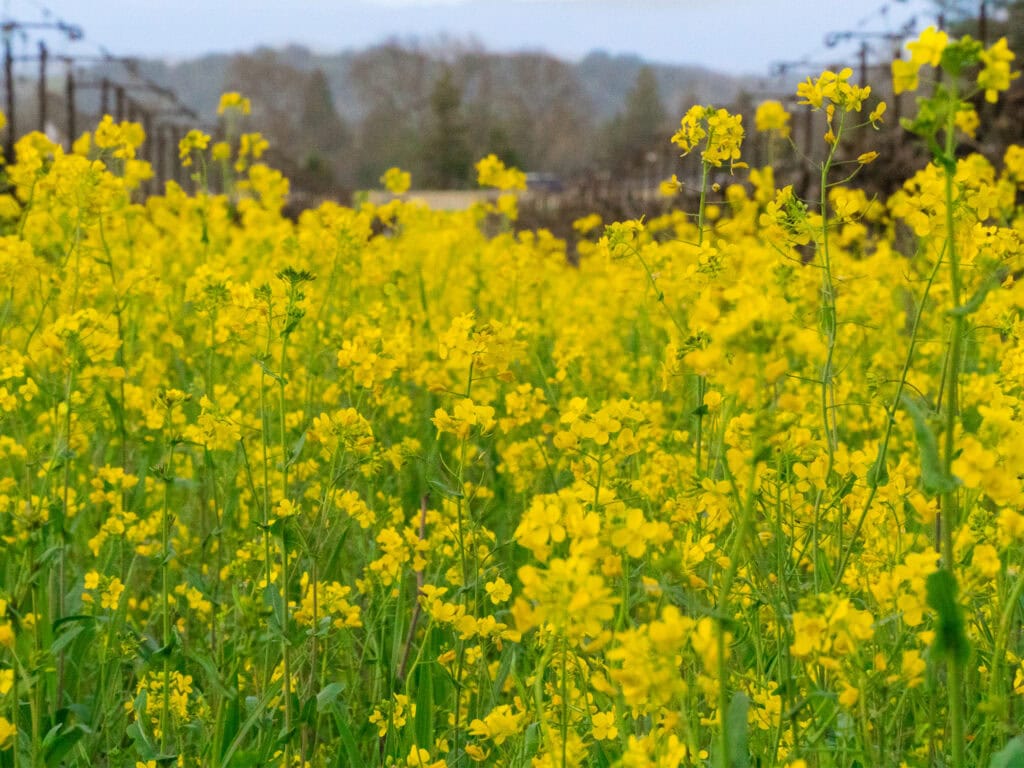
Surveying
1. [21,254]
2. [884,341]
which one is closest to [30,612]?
[21,254]

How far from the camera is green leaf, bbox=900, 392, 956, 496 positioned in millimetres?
1196

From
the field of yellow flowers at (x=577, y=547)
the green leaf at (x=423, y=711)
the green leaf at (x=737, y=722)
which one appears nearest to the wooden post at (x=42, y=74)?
the field of yellow flowers at (x=577, y=547)

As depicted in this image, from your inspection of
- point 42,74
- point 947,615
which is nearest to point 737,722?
point 947,615

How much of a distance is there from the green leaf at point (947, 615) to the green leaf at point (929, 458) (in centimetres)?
9

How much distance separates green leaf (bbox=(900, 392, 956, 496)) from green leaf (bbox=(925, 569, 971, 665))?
87 mm

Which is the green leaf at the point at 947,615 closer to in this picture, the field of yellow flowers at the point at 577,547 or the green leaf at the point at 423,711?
the field of yellow flowers at the point at 577,547

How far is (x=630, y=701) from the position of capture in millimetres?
1156

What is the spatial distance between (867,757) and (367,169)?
5379 cm

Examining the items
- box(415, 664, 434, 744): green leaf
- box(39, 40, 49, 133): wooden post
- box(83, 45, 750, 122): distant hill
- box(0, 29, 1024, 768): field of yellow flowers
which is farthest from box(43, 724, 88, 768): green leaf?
box(83, 45, 750, 122): distant hill

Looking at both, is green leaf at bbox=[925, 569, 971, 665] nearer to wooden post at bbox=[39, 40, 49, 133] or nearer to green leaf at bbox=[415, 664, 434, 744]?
green leaf at bbox=[415, 664, 434, 744]

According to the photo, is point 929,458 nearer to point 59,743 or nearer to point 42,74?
point 59,743

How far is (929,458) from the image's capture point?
1.22 meters

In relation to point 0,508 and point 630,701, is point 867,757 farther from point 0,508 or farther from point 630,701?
point 0,508

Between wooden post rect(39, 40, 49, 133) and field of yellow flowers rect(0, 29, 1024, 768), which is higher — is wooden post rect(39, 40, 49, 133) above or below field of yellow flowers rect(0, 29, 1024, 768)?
above
